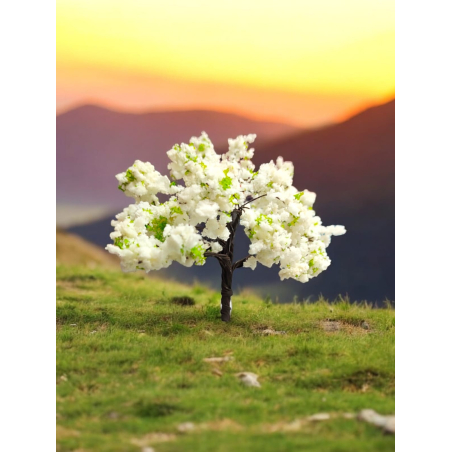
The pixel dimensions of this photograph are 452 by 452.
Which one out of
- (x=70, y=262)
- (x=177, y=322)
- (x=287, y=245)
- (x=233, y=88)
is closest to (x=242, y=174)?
(x=287, y=245)

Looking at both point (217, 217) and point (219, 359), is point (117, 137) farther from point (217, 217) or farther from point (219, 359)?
point (219, 359)

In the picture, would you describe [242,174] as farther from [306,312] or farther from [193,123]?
[193,123]

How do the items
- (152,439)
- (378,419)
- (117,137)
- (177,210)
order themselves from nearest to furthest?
1. (152,439)
2. (378,419)
3. (177,210)
4. (117,137)

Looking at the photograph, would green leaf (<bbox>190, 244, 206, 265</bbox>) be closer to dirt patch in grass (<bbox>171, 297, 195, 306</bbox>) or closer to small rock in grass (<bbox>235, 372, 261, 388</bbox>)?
small rock in grass (<bbox>235, 372, 261, 388</bbox>)

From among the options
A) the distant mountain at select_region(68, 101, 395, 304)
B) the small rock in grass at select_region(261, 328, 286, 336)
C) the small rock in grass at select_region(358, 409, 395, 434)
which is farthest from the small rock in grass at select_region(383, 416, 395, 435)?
the distant mountain at select_region(68, 101, 395, 304)

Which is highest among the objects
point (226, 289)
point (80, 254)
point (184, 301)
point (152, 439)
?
point (80, 254)

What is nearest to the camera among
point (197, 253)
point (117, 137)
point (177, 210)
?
point (197, 253)

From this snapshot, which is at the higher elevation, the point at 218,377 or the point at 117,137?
the point at 117,137

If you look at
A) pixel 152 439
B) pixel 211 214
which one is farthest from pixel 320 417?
pixel 211 214
